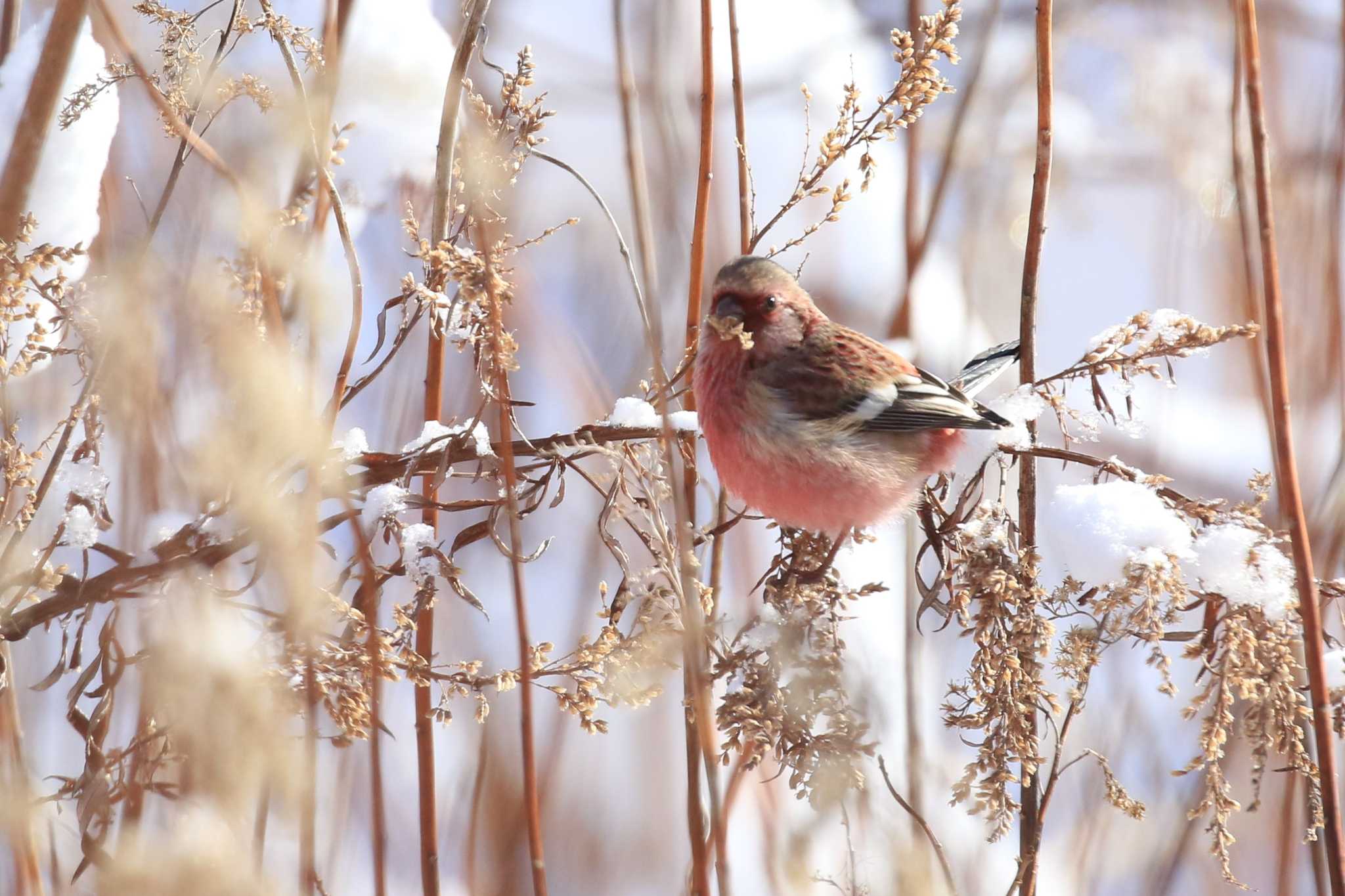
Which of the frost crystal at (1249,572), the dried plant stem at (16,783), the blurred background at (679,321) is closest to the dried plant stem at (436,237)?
the blurred background at (679,321)

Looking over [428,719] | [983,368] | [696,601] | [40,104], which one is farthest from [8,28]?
[983,368]

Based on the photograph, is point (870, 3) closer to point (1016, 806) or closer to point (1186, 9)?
point (1186, 9)

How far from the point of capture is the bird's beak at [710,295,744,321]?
1.80 meters

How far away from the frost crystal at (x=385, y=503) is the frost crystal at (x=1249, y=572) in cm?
104

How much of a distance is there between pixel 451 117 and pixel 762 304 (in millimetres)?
732

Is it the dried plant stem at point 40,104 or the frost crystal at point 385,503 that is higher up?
the dried plant stem at point 40,104

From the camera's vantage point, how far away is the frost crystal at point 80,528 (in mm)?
1273

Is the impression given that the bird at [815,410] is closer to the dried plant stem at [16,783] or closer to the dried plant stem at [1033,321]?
the dried plant stem at [1033,321]

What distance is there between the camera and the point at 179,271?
145 cm

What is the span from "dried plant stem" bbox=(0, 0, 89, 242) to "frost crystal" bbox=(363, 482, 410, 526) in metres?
0.61

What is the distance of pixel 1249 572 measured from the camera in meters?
1.21

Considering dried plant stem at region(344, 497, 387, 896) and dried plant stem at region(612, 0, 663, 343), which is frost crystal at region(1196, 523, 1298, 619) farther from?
dried plant stem at region(344, 497, 387, 896)

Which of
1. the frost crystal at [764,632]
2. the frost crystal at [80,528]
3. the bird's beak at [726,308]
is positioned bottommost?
the frost crystal at [764,632]

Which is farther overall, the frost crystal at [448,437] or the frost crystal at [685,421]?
the frost crystal at [685,421]
